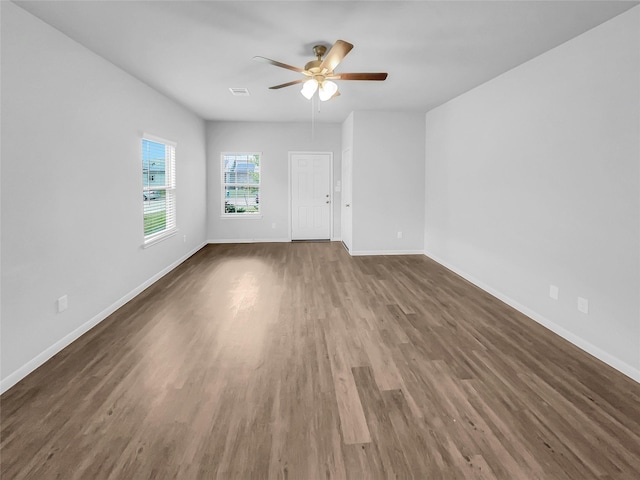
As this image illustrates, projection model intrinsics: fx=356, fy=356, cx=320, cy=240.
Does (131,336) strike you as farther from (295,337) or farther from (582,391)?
(582,391)

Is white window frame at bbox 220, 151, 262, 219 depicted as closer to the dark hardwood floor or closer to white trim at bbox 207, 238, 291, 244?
white trim at bbox 207, 238, 291, 244

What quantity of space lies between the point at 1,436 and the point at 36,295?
3.54 feet

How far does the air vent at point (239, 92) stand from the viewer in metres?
4.75

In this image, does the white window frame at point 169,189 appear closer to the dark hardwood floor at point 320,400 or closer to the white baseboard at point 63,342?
the white baseboard at point 63,342

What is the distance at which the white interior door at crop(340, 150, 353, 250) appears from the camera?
22.1ft

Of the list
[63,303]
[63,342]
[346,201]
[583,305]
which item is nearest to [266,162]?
[346,201]

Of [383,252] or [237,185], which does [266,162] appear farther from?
[383,252]

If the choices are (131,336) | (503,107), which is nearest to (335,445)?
(131,336)

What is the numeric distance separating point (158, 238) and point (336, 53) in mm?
3462

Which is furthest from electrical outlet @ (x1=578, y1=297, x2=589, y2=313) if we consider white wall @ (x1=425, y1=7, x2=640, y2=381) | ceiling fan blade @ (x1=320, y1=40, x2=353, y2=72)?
ceiling fan blade @ (x1=320, y1=40, x2=353, y2=72)

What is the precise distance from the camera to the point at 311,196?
25.6ft

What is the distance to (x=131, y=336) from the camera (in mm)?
3123

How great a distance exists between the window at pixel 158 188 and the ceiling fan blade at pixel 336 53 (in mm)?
2658

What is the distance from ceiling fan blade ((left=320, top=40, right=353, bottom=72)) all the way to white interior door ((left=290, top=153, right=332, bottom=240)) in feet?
14.9
